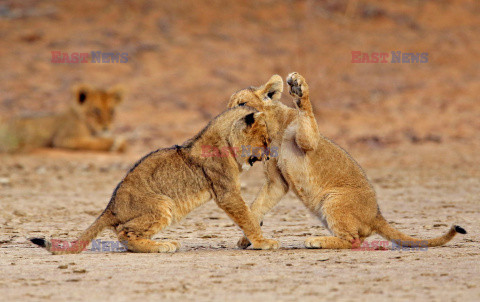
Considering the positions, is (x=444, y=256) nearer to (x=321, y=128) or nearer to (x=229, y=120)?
(x=229, y=120)

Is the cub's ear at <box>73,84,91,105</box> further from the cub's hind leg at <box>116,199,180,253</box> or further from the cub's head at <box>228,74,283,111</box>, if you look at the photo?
the cub's hind leg at <box>116,199,180,253</box>

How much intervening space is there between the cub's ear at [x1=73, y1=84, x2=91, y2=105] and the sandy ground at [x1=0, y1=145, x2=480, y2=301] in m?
4.88

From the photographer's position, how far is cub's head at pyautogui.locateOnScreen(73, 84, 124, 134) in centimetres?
1513

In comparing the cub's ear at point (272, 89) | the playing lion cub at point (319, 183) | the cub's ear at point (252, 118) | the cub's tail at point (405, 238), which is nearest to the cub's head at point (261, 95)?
the cub's ear at point (272, 89)

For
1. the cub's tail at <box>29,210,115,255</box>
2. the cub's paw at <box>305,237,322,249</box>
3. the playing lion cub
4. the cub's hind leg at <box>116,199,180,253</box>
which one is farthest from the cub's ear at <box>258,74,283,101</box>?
the cub's tail at <box>29,210,115,255</box>

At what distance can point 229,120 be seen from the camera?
22.1 feet

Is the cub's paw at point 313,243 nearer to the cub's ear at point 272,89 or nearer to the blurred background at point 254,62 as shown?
the cub's ear at point 272,89

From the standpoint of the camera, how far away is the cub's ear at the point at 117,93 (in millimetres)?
15276

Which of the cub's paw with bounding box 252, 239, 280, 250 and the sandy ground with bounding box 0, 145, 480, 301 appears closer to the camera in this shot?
the sandy ground with bounding box 0, 145, 480, 301

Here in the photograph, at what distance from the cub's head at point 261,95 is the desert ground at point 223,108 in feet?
4.14

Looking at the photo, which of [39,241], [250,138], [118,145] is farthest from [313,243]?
[118,145]

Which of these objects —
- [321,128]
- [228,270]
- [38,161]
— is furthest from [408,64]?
[228,270]

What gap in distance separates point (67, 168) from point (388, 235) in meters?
8.23

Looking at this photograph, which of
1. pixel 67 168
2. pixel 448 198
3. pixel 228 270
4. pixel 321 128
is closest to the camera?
pixel 228 270
